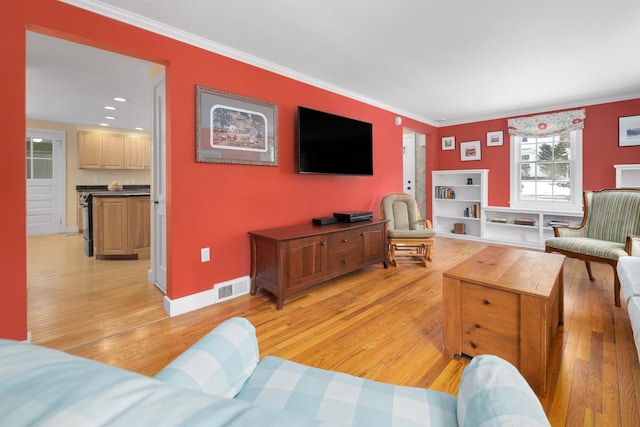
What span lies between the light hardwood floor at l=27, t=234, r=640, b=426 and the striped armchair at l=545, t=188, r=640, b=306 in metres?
0.39

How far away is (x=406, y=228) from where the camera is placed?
4.43 metres

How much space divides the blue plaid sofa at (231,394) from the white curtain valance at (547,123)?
5.58 meters

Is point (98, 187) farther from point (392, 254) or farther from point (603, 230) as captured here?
point (603, 230)

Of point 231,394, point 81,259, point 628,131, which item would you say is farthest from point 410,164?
point 231,394

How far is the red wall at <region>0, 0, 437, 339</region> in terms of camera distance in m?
1.83

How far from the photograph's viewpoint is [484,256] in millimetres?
2303

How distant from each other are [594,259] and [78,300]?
4852 mm

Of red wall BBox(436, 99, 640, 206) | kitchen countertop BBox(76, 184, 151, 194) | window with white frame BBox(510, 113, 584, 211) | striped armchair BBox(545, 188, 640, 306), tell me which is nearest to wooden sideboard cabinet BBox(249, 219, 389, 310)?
striped armchair BBox(545, 188, 640, 306)

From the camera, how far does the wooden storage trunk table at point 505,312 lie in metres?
1.54

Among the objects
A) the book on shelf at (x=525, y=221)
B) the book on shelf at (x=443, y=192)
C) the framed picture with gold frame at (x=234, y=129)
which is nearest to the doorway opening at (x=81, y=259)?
the framed picture with gold frame at (x=234, y=129)

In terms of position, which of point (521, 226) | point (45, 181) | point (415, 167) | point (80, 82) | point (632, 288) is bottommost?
point (632, 288)

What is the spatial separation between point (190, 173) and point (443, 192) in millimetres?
5033

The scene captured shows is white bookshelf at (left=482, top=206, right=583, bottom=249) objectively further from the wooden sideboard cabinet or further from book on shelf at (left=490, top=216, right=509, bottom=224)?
the wooden sideboard cabinet

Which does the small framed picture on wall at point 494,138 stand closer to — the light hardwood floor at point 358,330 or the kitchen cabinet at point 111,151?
the light hardwood floor at point 358,330
